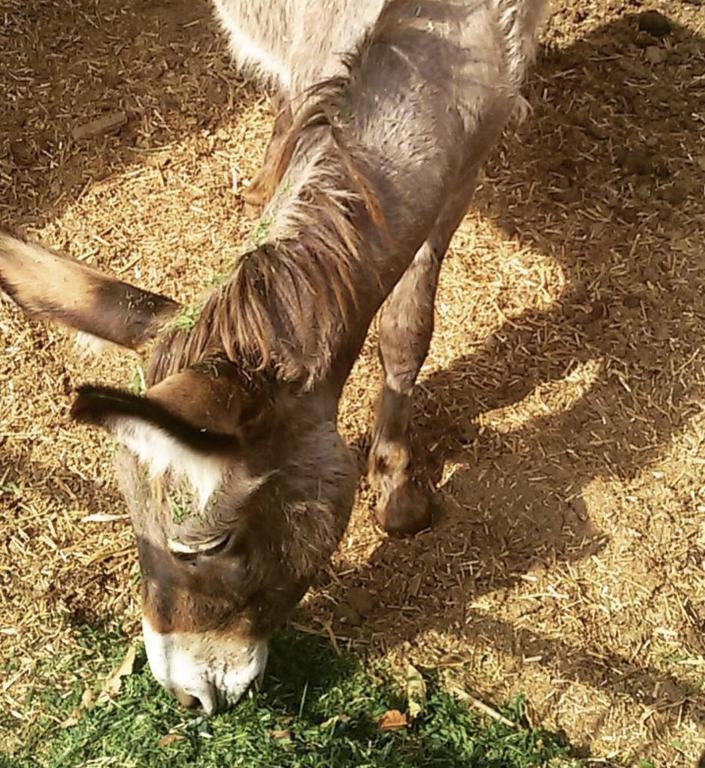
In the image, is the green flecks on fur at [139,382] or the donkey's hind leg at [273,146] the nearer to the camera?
the green flecks on fur at [139,382]

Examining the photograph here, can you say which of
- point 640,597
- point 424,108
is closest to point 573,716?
point 640,597

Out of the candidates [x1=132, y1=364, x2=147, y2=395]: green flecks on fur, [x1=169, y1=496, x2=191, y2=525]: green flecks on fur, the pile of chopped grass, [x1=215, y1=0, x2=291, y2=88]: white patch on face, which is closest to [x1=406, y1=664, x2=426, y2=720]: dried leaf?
the pile of chopped grass

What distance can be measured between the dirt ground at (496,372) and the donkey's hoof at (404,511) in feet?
0.18

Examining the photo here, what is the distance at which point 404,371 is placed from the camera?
3.05 m

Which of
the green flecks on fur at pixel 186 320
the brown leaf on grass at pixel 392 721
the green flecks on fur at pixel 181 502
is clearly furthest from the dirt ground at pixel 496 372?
the green flecks on fur at pixel 186 320

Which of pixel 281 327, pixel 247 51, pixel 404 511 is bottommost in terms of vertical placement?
pixel 404 511

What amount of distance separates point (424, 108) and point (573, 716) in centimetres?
175

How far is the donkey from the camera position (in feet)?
6.00

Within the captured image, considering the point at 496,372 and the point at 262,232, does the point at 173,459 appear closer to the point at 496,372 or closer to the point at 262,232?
the point at 262,232

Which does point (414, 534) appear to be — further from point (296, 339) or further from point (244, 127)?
point (244, 127)

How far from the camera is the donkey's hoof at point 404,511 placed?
3.08 metres

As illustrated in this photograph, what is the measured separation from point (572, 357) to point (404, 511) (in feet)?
3.11

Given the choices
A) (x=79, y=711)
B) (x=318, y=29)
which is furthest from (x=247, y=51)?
(x=79, y=711)

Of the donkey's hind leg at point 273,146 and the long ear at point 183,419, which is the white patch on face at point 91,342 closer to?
the long ear at point 183,419
